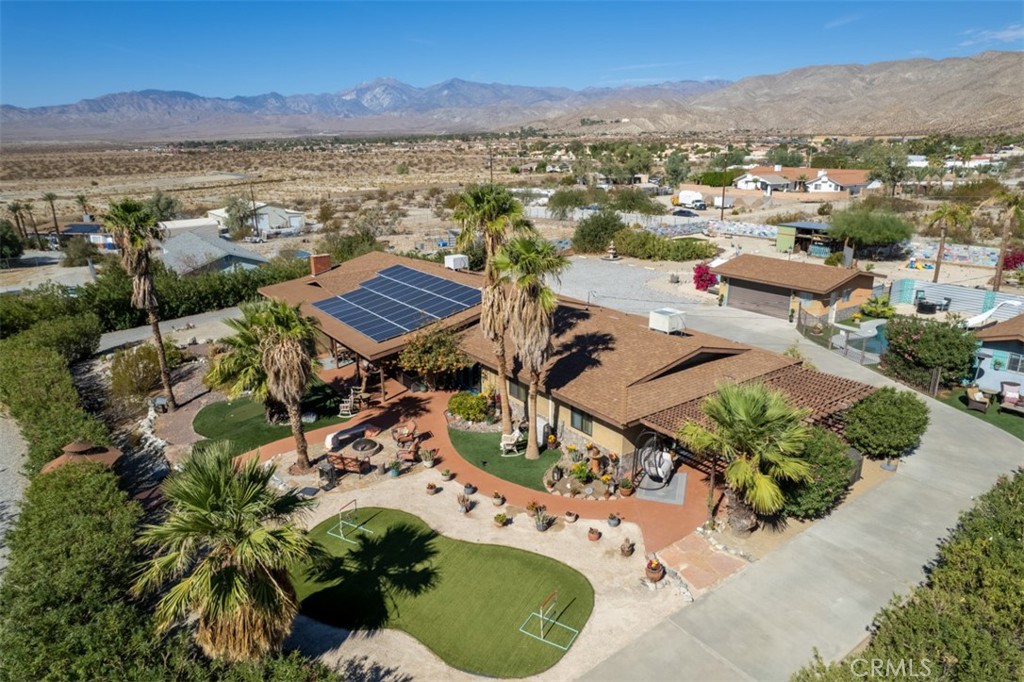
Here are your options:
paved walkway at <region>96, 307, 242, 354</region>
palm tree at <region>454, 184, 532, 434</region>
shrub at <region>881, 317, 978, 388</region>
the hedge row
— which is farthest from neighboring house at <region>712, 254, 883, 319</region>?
paved walkway at <region>96, 307, 242, 354</region>

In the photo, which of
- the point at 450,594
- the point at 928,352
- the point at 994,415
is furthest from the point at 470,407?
the point at 994,415

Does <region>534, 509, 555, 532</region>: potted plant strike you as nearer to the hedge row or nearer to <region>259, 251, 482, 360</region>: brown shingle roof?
<region>259, 251, 482, 360</region>: brown shingle roof

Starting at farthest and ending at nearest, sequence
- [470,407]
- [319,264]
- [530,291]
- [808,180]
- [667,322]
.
→ [808,180]
[319,264]
[470,407]
[667,322]
[530,291]

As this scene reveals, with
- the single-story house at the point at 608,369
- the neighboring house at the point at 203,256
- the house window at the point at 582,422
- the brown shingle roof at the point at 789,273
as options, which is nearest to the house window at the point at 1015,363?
the single-story house at the point at 608,369

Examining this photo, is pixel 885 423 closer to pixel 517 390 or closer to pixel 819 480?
pixel 819 480

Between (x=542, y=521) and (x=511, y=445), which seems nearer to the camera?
(x=542, y=521)

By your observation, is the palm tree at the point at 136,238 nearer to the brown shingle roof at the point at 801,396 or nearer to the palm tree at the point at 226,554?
the palm tree at the point at 226,554
